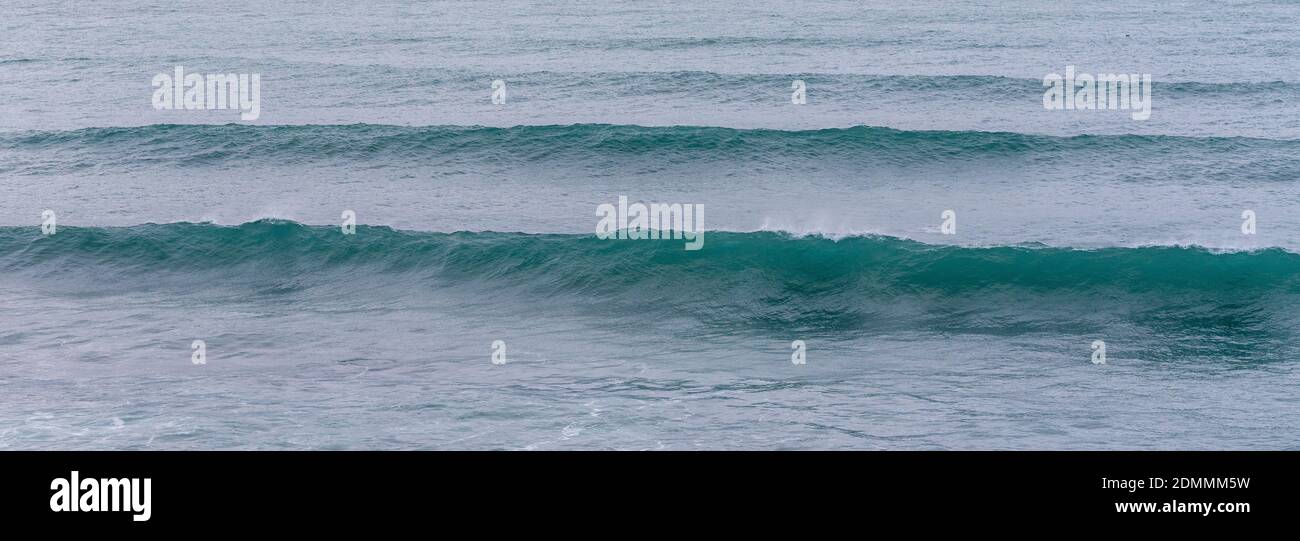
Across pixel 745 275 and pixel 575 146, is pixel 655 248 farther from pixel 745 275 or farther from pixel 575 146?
pixel 575 146

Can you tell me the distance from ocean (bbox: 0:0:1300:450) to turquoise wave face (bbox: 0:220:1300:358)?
7cm

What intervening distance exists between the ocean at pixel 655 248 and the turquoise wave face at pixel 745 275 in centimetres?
7

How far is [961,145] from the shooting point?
1053 inches

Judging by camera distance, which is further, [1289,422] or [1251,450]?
[1289,422]

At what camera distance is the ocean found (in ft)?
45.5

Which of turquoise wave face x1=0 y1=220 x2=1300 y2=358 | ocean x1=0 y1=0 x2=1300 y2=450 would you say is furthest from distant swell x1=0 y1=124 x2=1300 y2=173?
turquoise wave face x1=0 y1=220 x2=1300 y2=358

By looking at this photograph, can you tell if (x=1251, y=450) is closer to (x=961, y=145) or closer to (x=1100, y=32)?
(x=961, y=145)

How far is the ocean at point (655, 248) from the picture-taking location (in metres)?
13.9

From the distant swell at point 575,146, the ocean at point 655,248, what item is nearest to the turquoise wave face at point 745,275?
the ocean at point 655,248

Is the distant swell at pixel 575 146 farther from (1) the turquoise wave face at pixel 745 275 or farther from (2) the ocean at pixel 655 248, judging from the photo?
(1) the turquoise wave face at pixel 745 275

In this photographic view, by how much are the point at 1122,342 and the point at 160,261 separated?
15149 millimetres

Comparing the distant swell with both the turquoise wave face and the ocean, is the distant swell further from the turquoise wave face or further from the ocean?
the turquoise wave face

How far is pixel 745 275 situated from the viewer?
1997 centimetres

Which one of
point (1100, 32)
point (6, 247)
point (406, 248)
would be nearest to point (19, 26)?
point (6, 247)
